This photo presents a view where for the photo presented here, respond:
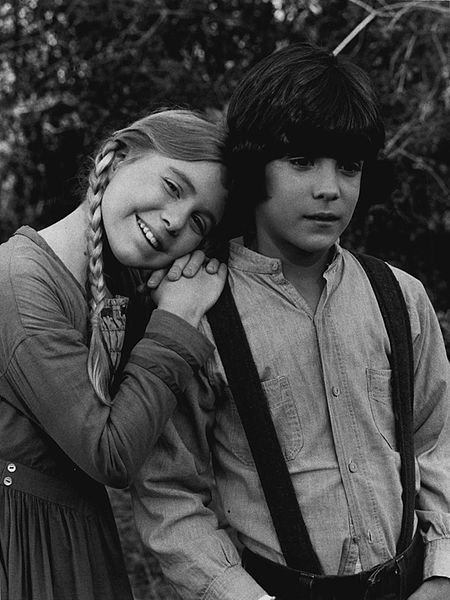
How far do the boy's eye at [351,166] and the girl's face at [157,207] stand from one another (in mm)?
290

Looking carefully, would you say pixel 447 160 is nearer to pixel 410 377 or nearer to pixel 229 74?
pixel 229 74

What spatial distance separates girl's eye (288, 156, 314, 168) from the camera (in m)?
1.98

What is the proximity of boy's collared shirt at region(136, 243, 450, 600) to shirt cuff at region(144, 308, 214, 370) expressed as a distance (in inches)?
3.1

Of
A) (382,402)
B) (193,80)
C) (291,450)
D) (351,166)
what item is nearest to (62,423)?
(291,450)

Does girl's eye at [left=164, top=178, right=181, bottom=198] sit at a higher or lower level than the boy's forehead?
lower

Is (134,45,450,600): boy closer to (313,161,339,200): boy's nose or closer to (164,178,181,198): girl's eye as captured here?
(313,161,339,200): boy's nose

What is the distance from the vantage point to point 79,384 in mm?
1855

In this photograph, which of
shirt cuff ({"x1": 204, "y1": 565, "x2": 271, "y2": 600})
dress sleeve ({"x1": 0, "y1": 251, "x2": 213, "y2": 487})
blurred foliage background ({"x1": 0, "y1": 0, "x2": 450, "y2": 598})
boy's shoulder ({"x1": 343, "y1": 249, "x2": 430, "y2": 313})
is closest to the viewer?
dress sleeve ({"x1": 0, "y1": 251, "x2": 213, "y2": 487})

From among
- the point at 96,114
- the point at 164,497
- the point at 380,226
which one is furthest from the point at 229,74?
the point at 164,497

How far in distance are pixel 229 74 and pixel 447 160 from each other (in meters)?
0.99

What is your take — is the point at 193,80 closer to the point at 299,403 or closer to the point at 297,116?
the point at 297,116

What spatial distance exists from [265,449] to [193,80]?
228cm

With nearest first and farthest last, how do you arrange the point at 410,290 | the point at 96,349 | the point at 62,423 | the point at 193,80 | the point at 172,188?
the point at 62,423 → the point at 96,349 → the point at 172,188 → the point at 410,290 → the point at 193,80

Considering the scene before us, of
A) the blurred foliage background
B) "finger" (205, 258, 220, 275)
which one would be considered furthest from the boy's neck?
the blurred foliage background
